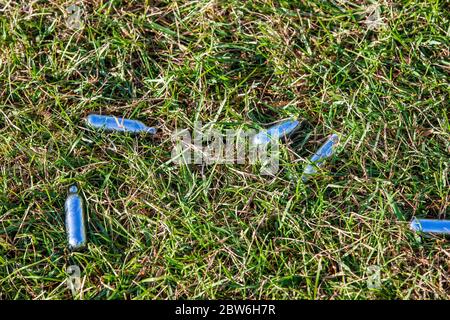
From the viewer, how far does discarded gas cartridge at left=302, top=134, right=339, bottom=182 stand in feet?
13.5

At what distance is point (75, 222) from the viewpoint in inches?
160

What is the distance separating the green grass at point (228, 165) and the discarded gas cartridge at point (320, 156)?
0.04 meters

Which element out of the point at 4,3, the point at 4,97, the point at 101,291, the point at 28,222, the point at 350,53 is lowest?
the point at 101,291

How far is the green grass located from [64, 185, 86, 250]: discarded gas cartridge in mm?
45

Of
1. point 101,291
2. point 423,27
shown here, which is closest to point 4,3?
point 101,291

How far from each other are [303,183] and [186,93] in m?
0.88

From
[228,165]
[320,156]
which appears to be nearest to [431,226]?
[320,156]

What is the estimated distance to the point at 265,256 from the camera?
401 cm

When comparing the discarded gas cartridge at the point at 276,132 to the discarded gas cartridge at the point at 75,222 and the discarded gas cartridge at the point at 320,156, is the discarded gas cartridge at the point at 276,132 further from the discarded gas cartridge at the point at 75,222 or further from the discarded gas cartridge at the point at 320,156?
the discarded gas cartridge at the point at 75,222

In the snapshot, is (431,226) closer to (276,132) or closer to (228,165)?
(276,132)

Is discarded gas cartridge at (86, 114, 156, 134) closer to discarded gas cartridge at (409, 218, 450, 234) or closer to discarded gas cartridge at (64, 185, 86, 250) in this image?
discarded gas cartridge at (64, 185, 86, 250)

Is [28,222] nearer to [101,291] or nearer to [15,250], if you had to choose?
[15,250]

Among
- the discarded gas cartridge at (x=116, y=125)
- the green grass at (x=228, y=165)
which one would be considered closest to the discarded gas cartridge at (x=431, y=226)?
the green grass at (x=228, y=165)

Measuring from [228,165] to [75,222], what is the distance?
36.7 inches
